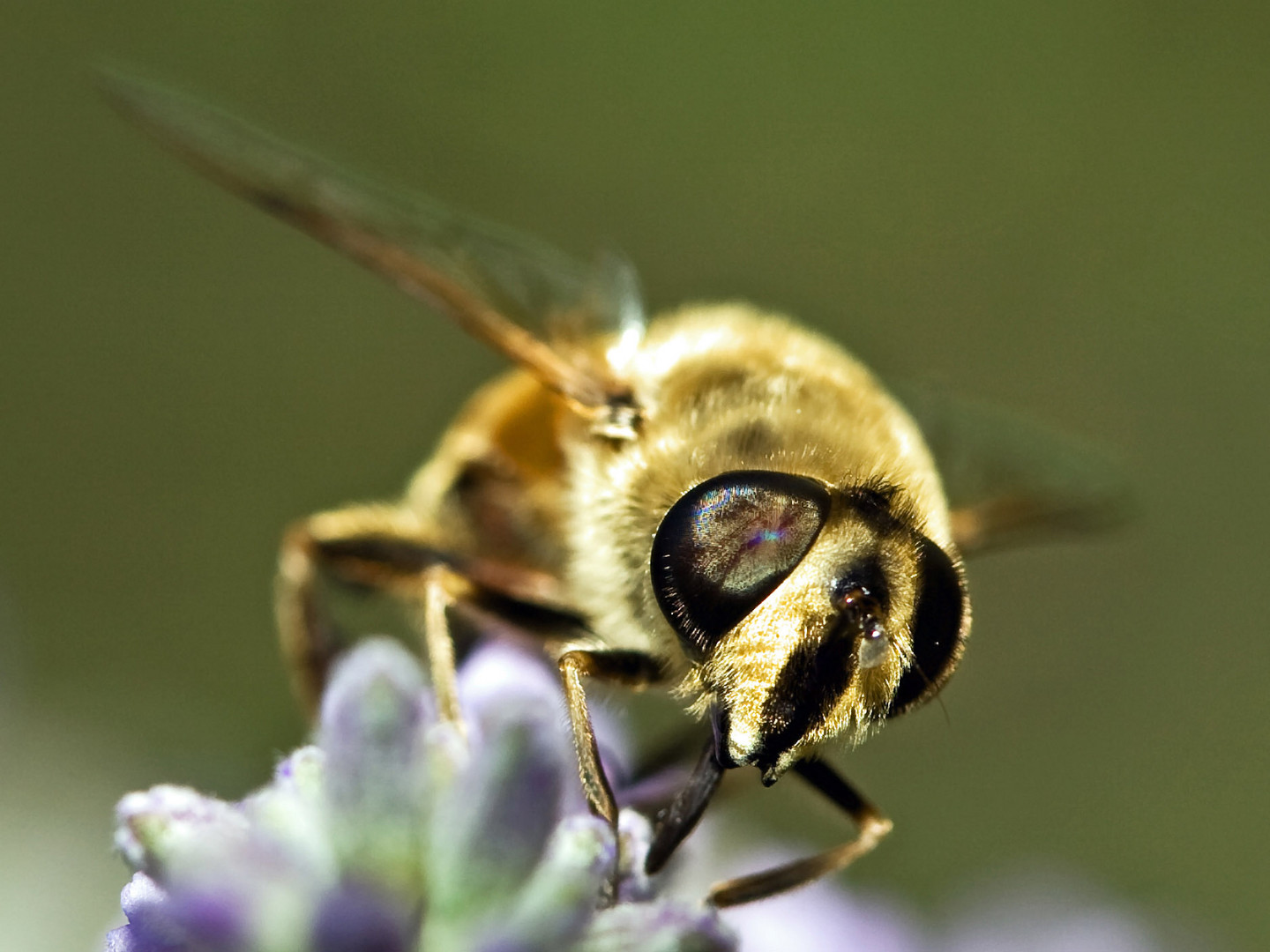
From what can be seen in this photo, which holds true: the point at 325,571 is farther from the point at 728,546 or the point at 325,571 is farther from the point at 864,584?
the point at 864,584

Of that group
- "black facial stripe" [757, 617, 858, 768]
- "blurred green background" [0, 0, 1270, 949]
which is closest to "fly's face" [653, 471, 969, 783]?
"black facial stripe" [757, 617, 858, 768]

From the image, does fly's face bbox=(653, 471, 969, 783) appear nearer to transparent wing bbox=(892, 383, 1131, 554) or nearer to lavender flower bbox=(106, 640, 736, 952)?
lavender flower bbox=(106, 640, 736, 952)

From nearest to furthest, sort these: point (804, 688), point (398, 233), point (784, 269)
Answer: point (804, 688) → point (398, 233) → point (784, 269)

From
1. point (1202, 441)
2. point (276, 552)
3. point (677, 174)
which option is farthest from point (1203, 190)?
point (276, 552)

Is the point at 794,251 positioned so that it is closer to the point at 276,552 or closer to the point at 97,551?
the point at 276,552

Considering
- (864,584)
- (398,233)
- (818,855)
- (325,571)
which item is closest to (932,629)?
(864,584)

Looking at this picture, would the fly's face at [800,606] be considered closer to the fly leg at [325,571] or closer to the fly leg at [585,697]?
the fly leg at [585,697]

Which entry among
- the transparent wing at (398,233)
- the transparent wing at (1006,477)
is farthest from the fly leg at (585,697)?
the transparent wing at (1006,477)
